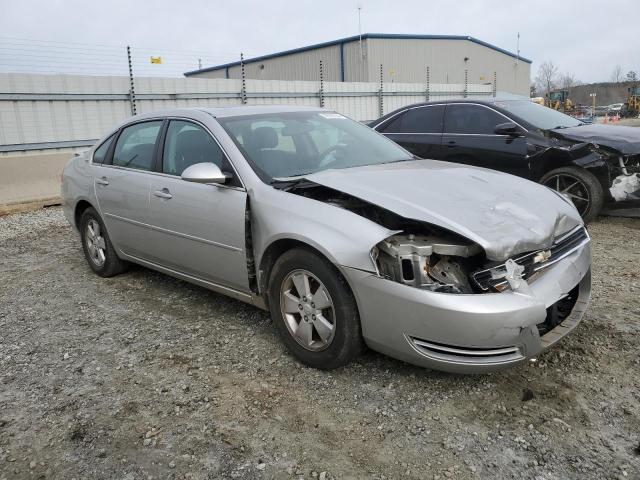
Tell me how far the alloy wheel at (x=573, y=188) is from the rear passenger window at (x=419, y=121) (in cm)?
172

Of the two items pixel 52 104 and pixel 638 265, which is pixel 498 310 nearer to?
pixel 638 265

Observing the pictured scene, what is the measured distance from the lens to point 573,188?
659 centimetres

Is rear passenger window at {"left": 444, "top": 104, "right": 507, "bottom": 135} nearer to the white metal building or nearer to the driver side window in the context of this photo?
the driver side window

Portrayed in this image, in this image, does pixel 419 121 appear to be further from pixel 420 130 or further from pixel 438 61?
pixel 438 61

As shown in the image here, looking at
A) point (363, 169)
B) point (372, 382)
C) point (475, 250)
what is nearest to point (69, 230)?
point (363, 169)

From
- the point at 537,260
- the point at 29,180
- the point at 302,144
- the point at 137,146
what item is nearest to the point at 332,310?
the point at 537,260

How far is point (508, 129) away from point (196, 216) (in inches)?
176

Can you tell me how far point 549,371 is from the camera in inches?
125

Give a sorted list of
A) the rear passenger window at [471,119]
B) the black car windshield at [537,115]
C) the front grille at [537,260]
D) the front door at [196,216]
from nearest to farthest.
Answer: the front grille at [537,260] < the front door at [196,216] < the black car windshield at [537,115] < the rear passenger window at [471,119]

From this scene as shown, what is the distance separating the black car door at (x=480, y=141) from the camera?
22.7 feet

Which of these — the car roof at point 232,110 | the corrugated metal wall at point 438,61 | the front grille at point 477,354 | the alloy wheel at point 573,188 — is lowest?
the front grille at point 477,354

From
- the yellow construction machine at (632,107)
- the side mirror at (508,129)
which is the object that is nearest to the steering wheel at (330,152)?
the side mirror at (508,129)

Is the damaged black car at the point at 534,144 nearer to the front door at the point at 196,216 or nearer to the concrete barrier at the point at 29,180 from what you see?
the front door at the point at 196,216

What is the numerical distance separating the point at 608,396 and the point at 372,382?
1.23 meters
